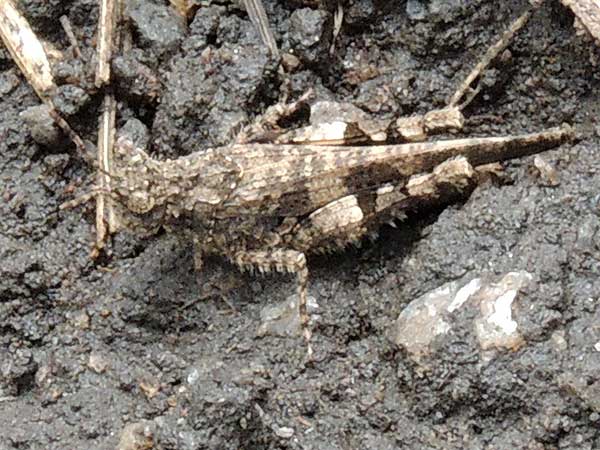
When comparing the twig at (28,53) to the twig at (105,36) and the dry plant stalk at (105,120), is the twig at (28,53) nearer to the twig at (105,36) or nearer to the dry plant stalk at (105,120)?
the dry plant stalk at (105,120)

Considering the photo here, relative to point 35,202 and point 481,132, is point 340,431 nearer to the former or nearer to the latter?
point 481,132

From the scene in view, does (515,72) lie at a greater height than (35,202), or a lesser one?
greater

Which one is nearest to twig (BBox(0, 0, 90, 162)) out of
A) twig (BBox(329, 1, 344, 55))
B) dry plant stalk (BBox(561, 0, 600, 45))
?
twig (BBox(329, 1, 344, 55))

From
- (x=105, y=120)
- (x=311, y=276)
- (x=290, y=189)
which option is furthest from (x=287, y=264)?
(x=105, y=120)

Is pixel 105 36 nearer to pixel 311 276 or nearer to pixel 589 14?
pixel 311 276

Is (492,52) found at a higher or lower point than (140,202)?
higher

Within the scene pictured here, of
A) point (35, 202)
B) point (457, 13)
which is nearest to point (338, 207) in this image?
point (457, 13)
